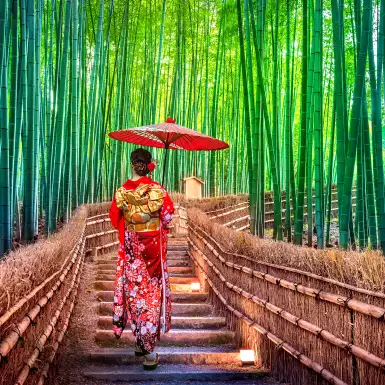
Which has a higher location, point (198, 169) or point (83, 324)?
point (198, 169)

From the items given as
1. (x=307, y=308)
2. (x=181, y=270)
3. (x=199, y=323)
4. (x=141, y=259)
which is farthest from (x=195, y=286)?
(x=307, y=308)

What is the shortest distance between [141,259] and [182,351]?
580 mm

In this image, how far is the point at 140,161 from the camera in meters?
3.02

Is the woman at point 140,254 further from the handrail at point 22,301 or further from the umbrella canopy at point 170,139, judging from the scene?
the umbrella canopy at point 170,139

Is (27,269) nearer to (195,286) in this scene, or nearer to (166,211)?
(166,211)

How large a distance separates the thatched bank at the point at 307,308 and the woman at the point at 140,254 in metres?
0.53

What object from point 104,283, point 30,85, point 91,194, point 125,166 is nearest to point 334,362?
point 104,283

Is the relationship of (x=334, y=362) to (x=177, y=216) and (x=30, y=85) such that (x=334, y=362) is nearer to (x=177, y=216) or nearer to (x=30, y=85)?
(x=30, y=85)

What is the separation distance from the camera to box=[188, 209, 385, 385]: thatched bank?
191cm

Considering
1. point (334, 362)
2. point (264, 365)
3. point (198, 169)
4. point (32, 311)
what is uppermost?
point (198, 169)

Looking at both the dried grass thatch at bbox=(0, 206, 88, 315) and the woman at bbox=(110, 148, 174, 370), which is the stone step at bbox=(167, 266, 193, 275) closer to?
the dried grass thatch at bbox=(0, 206, 88, 315)

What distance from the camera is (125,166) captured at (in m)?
12.1

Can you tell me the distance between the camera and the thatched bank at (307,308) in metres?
1.91

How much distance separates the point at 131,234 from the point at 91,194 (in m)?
4.73
